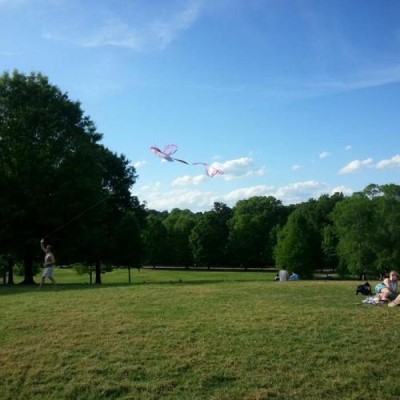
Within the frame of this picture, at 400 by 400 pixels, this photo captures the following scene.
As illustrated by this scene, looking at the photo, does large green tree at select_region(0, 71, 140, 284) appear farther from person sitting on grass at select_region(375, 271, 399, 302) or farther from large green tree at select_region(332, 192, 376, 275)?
large green tree at select_region(332, 192, 376, 275)

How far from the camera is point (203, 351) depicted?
1170 centimetres

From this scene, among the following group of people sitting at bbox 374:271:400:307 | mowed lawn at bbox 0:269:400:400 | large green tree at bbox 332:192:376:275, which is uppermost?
large green tree at bbox 332:192:376:275

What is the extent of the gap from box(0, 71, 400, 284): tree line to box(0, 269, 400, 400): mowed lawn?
2050 cm

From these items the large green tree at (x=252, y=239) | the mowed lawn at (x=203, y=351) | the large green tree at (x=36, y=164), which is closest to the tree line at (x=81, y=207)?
the large green tree at (x=36, y=164)

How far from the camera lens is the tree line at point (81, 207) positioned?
35969 mm

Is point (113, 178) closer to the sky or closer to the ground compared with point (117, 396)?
closer to the sky

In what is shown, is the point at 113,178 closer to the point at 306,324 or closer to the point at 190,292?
the point at 190,292

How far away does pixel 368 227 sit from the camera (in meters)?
75.0

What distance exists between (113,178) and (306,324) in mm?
43918

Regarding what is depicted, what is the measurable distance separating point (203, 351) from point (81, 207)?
27.3 metres

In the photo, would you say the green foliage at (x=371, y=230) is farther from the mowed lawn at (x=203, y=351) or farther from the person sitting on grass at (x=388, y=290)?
the mowed lawn at (x=203, y=351)

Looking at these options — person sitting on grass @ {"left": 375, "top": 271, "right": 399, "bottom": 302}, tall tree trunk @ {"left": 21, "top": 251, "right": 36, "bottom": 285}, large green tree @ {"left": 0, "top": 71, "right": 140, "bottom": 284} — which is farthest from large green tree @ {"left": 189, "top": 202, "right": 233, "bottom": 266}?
person sitting on grass @ {"left": 375, "top": 271, "right": 399, "bottom": 302}

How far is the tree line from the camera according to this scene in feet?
118

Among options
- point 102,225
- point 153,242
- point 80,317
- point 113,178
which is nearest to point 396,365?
point 80,317
